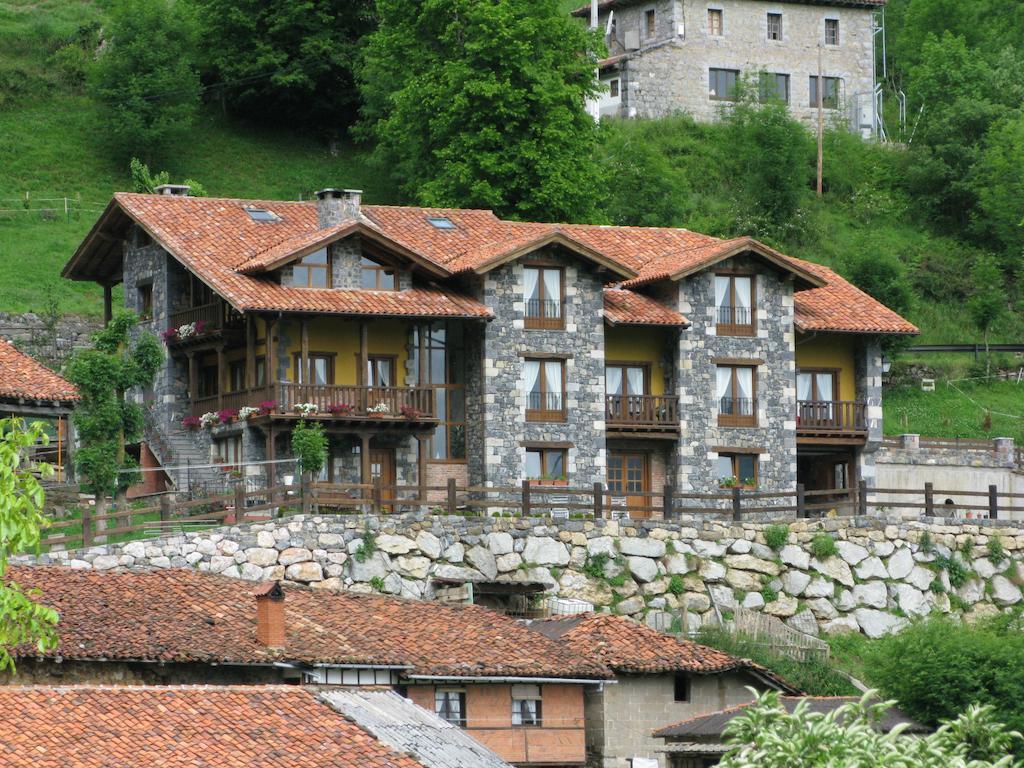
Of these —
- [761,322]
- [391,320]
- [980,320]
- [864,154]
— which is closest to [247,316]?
[391,320]

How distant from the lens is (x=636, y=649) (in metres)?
47.3

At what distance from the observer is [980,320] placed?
Answer: 3381 inches

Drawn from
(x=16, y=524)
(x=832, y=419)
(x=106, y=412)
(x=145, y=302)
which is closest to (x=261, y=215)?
(x=145, y=302)

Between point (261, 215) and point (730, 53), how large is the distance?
3743cm

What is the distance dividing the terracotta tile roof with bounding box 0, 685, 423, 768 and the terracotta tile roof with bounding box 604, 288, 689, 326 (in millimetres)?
23190

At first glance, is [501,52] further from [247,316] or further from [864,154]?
[864,154]

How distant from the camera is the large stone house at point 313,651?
4175 centimetres

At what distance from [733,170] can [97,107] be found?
80.3 ft

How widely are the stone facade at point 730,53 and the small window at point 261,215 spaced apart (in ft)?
110

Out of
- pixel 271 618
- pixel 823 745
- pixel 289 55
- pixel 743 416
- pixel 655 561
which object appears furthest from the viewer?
pixel 289 55

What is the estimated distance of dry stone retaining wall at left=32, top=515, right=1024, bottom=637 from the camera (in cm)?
5119

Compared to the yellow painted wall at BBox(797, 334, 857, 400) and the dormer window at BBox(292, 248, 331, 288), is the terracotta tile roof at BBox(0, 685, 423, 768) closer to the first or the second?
the dormer window at BBox(292, 248, 331, 288)

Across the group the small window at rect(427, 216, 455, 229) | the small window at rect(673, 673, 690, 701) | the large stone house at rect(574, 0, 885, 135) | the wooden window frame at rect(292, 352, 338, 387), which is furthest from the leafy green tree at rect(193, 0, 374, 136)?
the small window at rect(673, 673, 690, 701)

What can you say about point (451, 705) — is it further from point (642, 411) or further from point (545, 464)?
point (642, 411)
